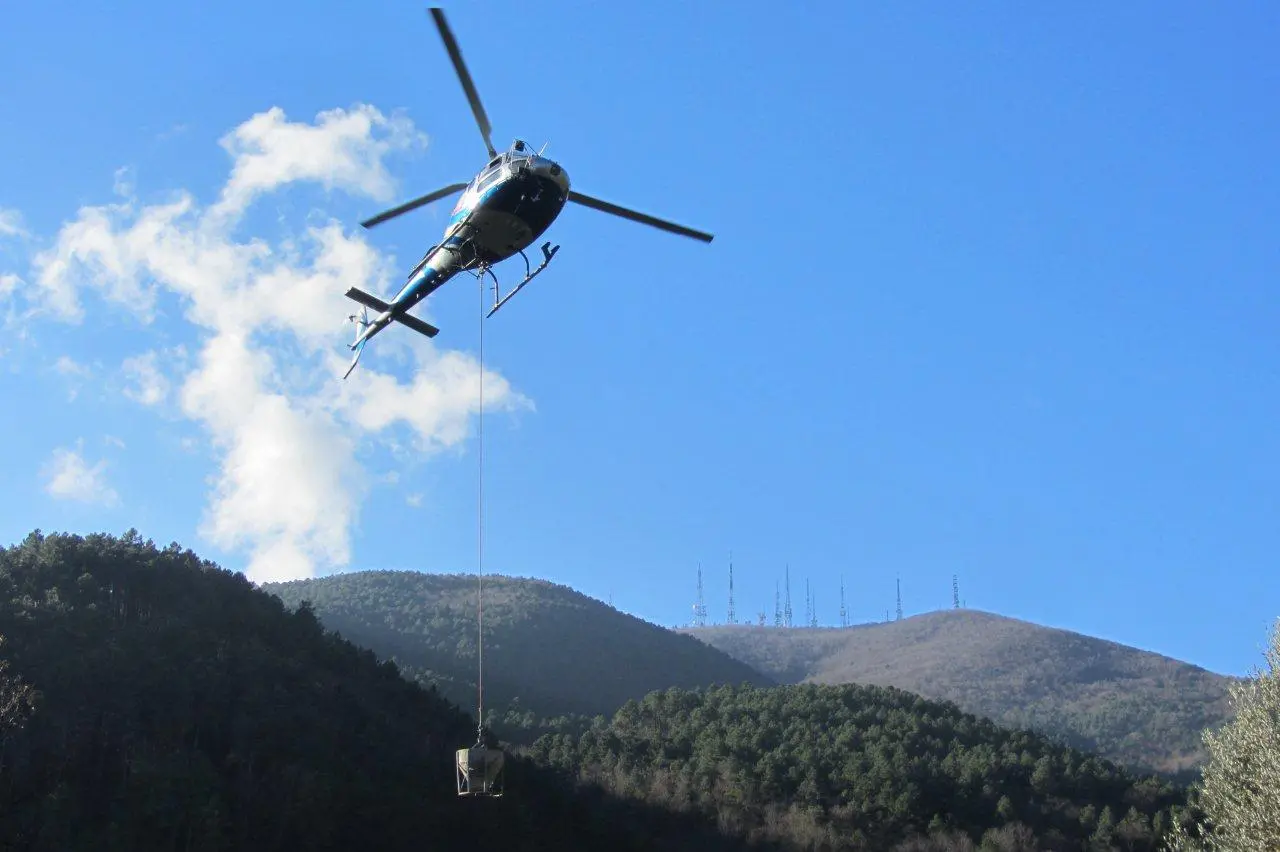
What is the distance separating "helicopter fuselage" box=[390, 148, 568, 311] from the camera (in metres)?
19.2

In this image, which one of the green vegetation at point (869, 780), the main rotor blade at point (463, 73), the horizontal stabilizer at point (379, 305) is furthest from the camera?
the green vegetation at point (869, 780)

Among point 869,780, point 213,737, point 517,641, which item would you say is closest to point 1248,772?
point 213,737

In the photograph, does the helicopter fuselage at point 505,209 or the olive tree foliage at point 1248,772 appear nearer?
the helicopter fuselage at point 505,209

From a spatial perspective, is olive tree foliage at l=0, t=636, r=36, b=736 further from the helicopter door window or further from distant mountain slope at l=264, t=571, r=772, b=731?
distant mountain slope at l=264, t=571, r=772, b=731

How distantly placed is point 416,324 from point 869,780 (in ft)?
190

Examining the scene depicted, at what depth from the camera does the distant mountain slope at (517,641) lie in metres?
122

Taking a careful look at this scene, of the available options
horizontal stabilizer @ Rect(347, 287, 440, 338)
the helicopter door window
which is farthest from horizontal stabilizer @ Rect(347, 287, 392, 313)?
the helicopter door window

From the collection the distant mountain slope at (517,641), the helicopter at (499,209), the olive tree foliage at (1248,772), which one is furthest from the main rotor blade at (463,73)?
the distant mountain slope at (517,641)

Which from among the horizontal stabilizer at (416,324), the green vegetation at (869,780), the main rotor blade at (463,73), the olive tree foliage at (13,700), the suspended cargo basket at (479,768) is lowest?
the green vegetation at (869,780)

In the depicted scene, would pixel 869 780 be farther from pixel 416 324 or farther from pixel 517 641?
pixel 517 641

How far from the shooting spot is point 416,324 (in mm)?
24844

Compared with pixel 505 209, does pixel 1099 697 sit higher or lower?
lower

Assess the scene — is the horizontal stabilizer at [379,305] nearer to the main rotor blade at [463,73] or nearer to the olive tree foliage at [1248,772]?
the main rotor blade at [463,73]

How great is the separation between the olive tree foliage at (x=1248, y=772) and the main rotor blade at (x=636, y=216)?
17334 millimetres
